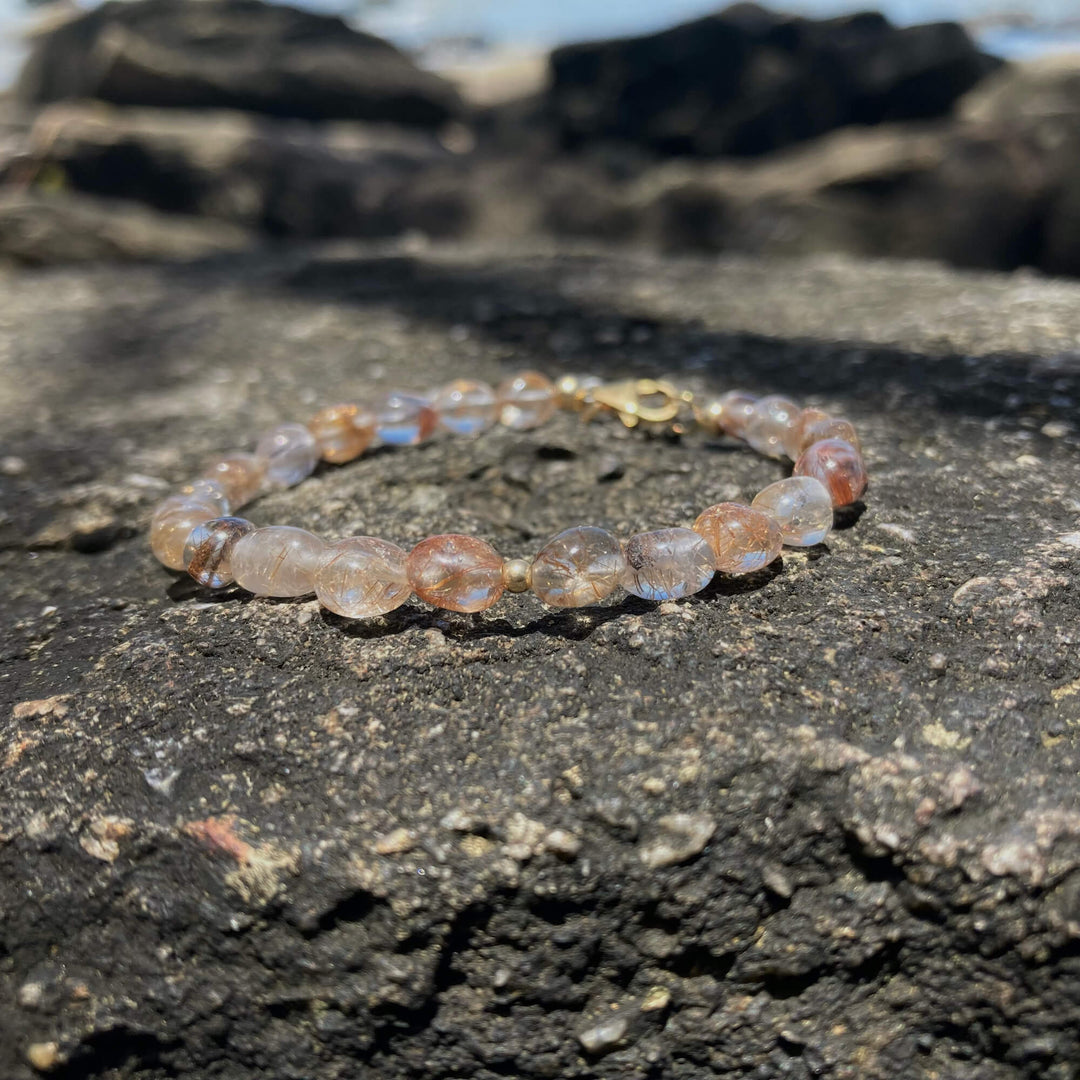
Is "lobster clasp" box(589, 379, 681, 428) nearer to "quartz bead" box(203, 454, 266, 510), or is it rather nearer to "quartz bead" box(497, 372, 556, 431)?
"quartz bead" box(497, 372, 556, 431)

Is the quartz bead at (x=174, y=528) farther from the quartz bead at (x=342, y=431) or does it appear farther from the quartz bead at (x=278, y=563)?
the quartz bead at (x=342, y=431)

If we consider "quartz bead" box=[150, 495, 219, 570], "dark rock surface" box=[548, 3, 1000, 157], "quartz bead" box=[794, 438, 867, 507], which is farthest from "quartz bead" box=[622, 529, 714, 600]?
"dark rock surface" box=[548, 3, 1000, 157]

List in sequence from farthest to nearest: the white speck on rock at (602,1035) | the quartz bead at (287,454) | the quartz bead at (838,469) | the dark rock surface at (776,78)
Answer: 1. the dark rock surface at (776,78)
2. the quartz bead at (287,454)
3. the quartz bead at (838,469)
4. the white speck on rock at (602,1035)

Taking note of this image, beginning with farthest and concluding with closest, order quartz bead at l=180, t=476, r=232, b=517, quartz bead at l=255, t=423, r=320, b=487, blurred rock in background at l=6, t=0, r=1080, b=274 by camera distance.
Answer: blurred rock in background at l=6, t=0, r=1080, b=274, quartz bead at l=255, t=423, r=320, b=487, quartz bead at l=180, t=476, r=232, b=517

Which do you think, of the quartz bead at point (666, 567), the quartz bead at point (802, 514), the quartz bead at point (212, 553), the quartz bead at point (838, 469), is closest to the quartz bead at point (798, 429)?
the quartz bead at point (838, 469)

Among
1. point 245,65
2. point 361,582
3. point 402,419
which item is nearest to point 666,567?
point 361,582

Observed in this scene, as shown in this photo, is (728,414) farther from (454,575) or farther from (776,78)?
(776,78)
